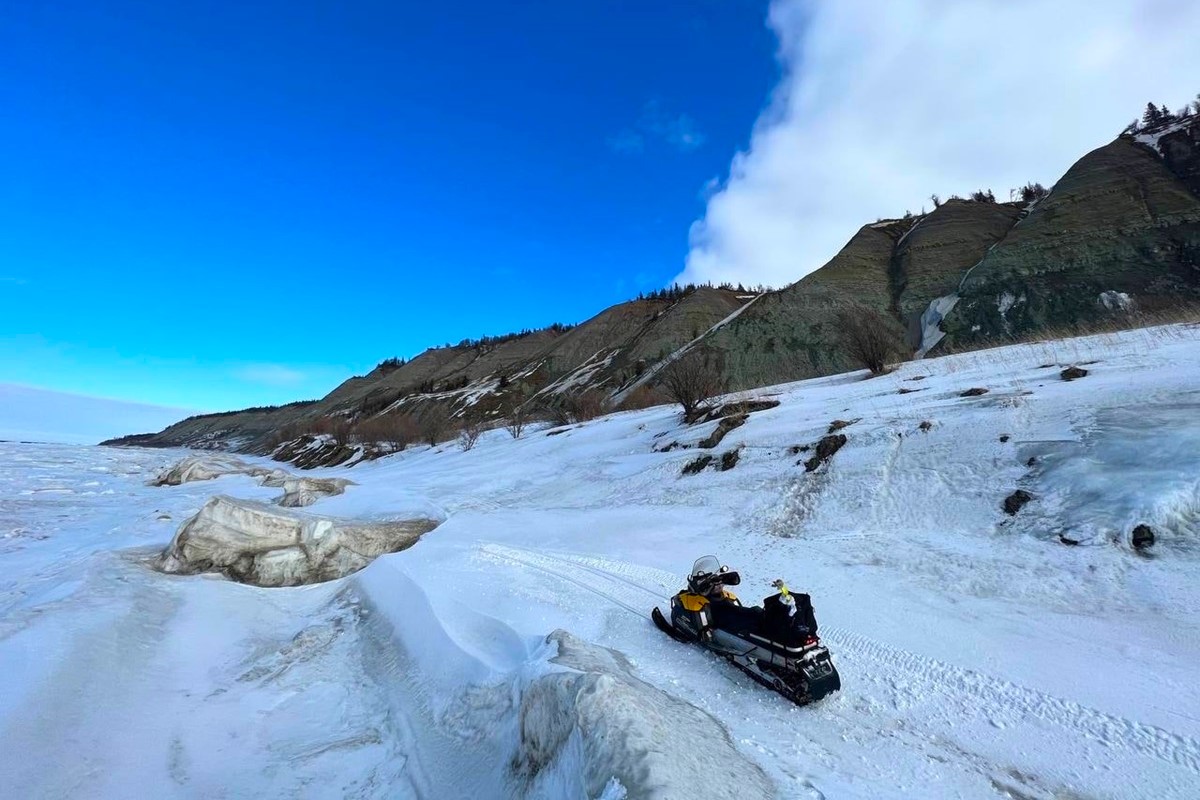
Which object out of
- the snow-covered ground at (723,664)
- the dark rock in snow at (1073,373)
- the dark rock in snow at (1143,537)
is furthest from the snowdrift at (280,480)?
the dark rock in snow at (1073,373)

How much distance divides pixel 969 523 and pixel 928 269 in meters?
51.8

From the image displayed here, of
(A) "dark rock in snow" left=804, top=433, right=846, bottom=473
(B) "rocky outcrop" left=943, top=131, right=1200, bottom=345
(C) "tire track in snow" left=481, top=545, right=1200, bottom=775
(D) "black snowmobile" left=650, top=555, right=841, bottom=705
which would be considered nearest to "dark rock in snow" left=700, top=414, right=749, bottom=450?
(A) "dark rock in snow" left=804, top=433, right=846, bottom=473

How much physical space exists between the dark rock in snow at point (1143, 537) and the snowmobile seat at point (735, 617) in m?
5.50

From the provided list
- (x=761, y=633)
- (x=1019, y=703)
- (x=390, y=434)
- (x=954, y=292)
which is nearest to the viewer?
(x=1019, y=703)

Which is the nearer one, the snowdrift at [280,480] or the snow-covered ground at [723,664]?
the snow-covered ground at [723,664]

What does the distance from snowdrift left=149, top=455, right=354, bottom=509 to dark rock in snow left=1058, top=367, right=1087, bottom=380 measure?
889 inches

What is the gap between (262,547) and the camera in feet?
35.8

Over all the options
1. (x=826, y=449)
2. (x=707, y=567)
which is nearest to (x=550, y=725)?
(x=707, y=567)

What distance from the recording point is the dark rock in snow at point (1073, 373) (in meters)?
11.8

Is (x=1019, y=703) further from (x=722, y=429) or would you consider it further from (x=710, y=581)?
(x=722, y=429)

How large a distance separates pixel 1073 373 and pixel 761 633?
11682mm

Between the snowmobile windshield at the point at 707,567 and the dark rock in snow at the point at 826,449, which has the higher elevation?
the dark rock in snow at the point at 826,449

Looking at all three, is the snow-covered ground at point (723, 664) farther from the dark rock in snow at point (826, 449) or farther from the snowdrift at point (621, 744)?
the dark rock in snow at point (826, 449)

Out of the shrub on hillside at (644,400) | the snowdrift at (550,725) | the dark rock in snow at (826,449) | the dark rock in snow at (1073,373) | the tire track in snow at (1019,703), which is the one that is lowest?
the tire track in snow at (1019,703)
